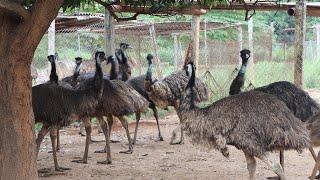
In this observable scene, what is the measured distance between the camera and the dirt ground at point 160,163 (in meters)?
6.78

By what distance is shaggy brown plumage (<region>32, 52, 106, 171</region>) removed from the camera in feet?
22.0

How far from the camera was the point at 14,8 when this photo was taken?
4.63 metres

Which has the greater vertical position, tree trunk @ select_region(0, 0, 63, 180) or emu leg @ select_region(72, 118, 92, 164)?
tree trunk @ select_region(0, 0, 63, 180)

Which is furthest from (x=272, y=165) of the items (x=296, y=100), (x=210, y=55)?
(x=210, y=55)

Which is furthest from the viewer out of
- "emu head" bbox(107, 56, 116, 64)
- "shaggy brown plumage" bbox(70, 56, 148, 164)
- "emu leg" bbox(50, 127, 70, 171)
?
"emu head" bbox(107, 56, 116, 64)

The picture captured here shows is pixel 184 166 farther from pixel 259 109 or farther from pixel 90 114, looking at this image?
pixel 259 109

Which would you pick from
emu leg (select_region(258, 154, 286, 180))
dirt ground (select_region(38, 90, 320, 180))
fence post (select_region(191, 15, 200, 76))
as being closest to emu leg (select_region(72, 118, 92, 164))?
dirt ground (select_region(38, 90, 320, 180))

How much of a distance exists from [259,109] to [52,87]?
2499mm

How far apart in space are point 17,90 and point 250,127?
2.04m

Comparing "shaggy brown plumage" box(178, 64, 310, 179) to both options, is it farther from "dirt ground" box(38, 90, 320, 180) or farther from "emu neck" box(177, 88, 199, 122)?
"dirt ground" box(38, 90, 320, 180)

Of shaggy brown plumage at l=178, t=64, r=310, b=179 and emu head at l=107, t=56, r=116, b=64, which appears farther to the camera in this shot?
emu head at l=107, t=56, r=116, b=64

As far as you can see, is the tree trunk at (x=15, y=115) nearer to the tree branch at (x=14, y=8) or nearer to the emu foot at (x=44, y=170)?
the tree branch at (x=14, y=8)

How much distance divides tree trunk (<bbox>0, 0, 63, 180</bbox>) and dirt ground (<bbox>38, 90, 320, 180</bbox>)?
1736 millimetres

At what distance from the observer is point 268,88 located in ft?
20.9
